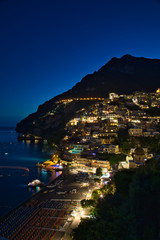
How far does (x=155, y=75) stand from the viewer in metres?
152

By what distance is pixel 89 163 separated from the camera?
38.5 metres

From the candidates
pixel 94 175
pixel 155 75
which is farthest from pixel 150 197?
pixel 155 75

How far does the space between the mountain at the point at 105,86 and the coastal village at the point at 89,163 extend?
123 feet

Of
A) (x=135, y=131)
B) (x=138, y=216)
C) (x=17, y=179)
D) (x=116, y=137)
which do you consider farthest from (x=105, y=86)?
(x=138, y=216)

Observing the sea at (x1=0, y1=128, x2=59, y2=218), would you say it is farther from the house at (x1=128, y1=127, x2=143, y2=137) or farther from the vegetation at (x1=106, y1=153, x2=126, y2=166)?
the house at (x1=128, y1=127, x2=143, y2=137)

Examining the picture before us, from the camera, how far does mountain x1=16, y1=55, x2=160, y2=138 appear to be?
108812 millimetres

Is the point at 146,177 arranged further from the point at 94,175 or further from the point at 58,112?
the point at 58,112

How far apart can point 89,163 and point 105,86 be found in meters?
109

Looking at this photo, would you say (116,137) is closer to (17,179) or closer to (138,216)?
(17,179)

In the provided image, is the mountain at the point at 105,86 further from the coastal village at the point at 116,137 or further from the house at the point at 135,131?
the house at the point at 135,131

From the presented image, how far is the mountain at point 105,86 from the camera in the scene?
108812mm

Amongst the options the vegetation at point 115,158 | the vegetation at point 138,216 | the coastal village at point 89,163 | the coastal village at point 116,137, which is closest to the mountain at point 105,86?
the coastal village at point 89,163

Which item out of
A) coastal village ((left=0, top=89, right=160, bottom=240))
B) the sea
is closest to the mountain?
coastal village ((left=0, top=89, right=160, bottom=240))

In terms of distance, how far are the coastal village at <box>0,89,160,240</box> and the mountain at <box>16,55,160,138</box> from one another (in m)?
37.6
